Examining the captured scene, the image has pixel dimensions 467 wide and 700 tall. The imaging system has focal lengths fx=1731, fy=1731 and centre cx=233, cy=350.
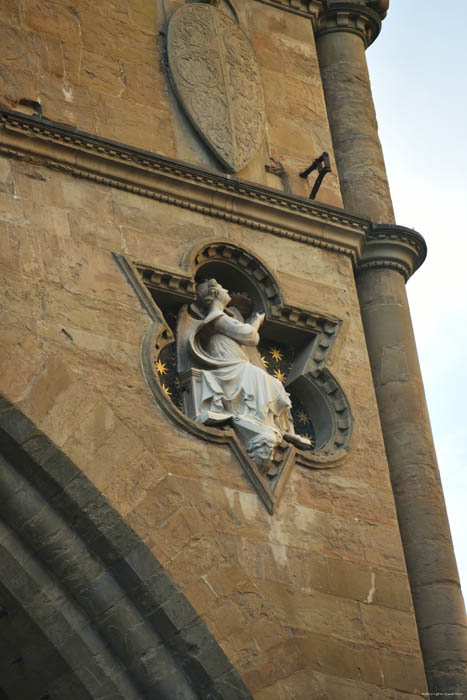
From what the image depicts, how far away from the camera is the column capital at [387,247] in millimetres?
14273

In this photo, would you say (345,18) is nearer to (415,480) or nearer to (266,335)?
(266,335)

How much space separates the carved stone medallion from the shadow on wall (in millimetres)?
3513

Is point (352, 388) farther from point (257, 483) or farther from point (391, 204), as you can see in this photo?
point (391, 204)

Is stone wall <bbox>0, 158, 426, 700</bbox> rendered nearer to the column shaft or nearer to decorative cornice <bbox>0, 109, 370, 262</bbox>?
decorative cornice <bbox>0, 109, 370, 262</bbox>

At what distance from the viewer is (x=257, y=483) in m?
12.1

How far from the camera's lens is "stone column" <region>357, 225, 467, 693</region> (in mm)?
12570

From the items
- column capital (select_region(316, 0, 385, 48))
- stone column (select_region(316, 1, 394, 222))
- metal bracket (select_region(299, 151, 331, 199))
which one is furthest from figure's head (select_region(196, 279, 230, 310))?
column capital (select_region(316, 0, 385, 48))

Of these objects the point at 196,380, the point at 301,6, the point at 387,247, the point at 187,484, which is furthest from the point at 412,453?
the point at 301,6

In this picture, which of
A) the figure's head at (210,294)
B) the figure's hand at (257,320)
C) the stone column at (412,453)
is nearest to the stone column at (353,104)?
the stone column at (412,453)

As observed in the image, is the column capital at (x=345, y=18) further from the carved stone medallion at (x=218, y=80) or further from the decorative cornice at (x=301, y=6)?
the carved stone medallion at (x=218, y=80)

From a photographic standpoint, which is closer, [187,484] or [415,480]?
[187,484]

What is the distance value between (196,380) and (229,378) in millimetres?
242

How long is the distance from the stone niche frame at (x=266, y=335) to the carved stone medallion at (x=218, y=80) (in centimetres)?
91

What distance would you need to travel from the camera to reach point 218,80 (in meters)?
14.1
